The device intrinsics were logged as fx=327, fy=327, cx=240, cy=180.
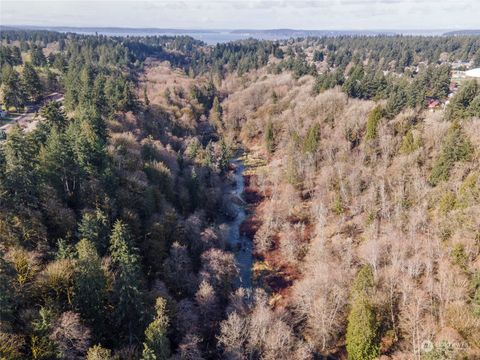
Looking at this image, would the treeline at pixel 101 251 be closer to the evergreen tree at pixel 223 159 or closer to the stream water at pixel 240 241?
the stream water at pixel 240 241

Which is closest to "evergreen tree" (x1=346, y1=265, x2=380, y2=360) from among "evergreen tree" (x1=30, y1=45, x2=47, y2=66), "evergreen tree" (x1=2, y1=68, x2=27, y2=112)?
"evergreen tree" (x1=2, y1=68, x2=27, y2=112)

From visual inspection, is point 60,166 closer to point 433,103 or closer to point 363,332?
point 363,332

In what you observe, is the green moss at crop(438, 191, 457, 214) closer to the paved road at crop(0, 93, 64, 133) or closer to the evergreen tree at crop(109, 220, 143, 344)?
the evergreen tree at crop(109, 220, 143, 344)

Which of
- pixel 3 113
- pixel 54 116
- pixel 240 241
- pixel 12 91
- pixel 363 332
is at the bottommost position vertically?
pixel 240 241

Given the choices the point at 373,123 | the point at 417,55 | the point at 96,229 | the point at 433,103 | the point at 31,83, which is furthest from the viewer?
the point at 417,55

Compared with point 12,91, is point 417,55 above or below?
above

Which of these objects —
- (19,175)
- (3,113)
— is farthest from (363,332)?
(3,113)

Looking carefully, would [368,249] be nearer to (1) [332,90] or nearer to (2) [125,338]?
(2) [125,338]
